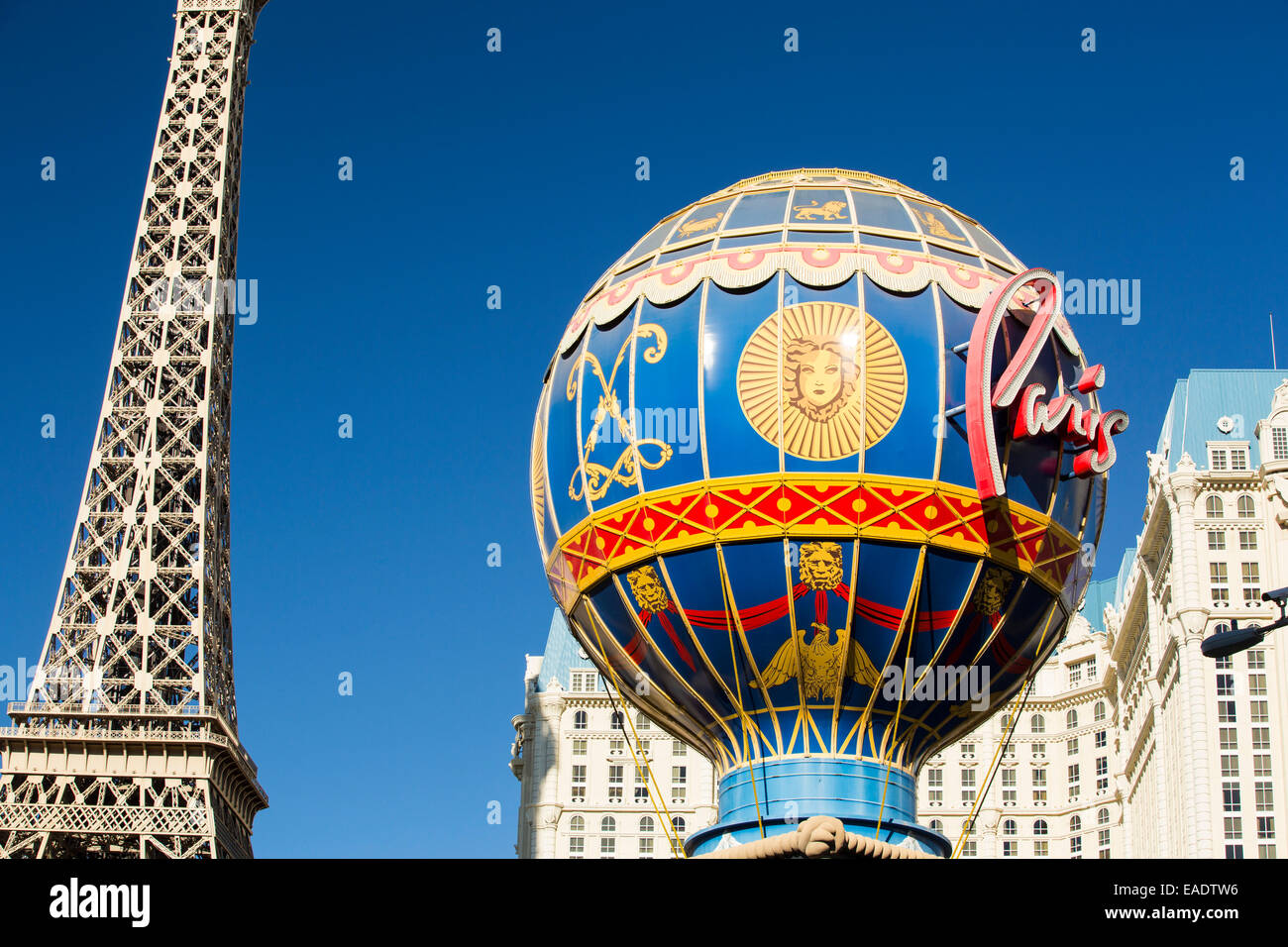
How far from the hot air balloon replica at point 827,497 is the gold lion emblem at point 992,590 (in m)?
0.05

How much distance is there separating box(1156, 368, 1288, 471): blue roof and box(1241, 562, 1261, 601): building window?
6130 millimetres

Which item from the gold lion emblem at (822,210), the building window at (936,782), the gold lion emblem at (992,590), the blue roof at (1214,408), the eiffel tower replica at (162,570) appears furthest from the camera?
the building window at (936,782)

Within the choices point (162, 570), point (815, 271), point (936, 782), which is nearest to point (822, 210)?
point (815, 271)

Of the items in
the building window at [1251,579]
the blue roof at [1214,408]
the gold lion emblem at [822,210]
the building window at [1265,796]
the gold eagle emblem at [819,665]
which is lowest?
the gold eagle emblem at [819,665]

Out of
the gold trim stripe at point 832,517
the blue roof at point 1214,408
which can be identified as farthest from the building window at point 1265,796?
the gold trim stripe at point 832,517

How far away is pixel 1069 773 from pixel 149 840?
58862mm

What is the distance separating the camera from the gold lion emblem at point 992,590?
28750 millimetres

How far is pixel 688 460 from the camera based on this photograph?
28.6 metres

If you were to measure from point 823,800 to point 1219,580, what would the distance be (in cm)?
7202

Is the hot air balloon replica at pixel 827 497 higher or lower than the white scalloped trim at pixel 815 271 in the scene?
lower

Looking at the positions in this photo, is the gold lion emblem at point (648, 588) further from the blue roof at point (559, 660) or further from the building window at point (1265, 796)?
the blue roof at point (559, 660)

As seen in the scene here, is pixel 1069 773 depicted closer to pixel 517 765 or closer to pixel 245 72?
pixel 517 765

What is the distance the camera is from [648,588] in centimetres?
2925

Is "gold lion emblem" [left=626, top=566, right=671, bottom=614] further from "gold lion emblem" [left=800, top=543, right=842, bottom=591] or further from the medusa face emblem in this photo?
the medusa face emblem
